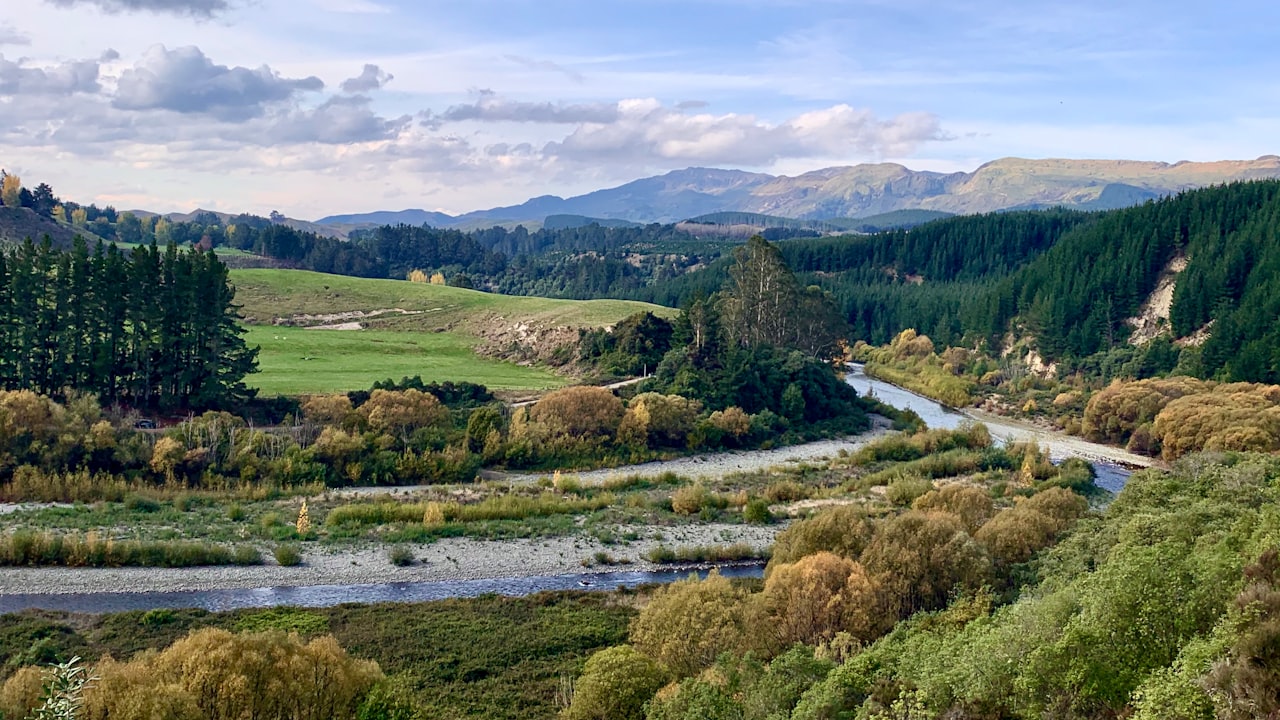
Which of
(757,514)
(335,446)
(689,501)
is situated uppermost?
(335,446)

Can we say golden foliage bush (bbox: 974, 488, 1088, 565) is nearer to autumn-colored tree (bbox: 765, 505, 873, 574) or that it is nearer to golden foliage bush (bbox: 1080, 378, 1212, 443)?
autumn-colored tree (bbox: 765, 505, 873, 574)

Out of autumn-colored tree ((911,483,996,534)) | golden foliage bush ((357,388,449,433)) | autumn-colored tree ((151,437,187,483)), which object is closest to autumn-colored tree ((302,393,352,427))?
golden foliage bush ((357,388,449,433))

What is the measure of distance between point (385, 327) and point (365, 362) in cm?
2169

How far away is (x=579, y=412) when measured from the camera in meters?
60.5

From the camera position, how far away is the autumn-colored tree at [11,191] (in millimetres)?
134375

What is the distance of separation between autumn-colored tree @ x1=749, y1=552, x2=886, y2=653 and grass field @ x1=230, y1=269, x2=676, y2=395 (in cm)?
4264

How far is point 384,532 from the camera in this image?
41344mm

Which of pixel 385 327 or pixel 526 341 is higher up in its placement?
pixel 385 327

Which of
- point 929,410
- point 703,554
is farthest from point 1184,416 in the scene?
point 703,554

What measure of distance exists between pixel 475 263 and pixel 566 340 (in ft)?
358

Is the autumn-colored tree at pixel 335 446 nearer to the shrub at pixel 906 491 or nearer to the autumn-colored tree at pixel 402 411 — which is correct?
the autumn-colored tree at pixel 402 411

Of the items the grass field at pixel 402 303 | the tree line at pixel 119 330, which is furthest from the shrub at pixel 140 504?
the grass field at pixel 402 303

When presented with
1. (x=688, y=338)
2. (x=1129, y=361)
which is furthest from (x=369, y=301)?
(x=1129, y=361)

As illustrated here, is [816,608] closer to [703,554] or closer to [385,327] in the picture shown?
[703,554]
